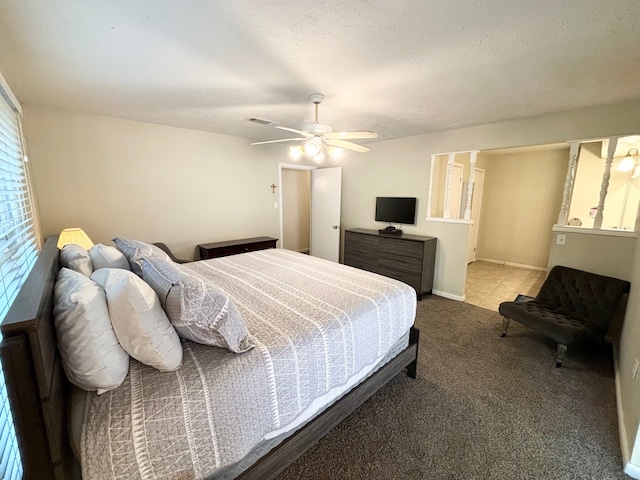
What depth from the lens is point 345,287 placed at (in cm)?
209

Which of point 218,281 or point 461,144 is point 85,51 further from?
point 461,144

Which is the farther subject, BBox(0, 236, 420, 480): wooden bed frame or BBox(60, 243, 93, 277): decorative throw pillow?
BBox(60, 243, 93, 277): decorative throw pillow

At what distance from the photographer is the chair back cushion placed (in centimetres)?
246

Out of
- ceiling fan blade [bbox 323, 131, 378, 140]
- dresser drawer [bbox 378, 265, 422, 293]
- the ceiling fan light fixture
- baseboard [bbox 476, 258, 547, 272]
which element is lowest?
baseboard [bbox 476, 258, 547, 272]

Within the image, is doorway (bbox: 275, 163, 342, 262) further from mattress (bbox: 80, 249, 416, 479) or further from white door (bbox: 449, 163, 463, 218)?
mattress (bbox: 80, 249, 416, 479)

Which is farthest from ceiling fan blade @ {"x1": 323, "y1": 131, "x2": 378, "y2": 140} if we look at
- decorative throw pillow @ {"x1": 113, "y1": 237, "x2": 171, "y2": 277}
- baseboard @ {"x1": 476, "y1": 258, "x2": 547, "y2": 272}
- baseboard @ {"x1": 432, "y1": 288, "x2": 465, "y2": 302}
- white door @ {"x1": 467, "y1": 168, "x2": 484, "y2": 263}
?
baseboard @ {"x1": 476, "y1": 258, "x2": 547, "y2": 272}

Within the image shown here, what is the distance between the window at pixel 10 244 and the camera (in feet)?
3.40

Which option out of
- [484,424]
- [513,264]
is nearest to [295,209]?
[513,264]

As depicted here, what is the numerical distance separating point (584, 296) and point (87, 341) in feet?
12.7

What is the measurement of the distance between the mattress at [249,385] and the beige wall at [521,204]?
4702 mm

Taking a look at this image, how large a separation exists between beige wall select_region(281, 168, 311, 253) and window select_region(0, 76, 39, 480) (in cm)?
396

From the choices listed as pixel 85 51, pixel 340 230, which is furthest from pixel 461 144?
A: pixel 85 51

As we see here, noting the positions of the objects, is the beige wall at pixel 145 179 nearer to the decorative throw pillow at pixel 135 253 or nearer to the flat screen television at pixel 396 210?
the decorative throw pillow at pixel 135 253

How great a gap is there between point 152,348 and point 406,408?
5.58 ft
